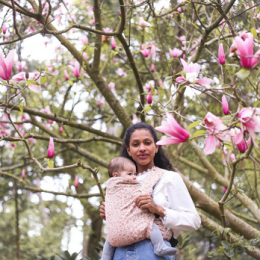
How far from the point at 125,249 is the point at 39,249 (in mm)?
7064

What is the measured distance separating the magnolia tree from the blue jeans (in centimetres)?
52

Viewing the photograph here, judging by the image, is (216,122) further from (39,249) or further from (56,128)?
(39,249)

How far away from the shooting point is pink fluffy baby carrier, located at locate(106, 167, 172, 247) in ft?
5.16

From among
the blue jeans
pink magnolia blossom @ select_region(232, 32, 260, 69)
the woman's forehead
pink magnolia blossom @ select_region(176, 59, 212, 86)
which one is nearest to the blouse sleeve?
the blue jeans

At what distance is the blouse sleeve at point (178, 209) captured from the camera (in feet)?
5.28

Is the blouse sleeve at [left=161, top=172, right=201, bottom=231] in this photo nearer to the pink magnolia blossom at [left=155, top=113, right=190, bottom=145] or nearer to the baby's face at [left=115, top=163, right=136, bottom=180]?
the baby's face at [left=115, top=163, right=136, bottom=180]

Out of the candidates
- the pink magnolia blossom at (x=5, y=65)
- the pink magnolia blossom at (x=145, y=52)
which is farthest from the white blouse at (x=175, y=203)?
the pink magnolia blossom at (x=145, y=52)

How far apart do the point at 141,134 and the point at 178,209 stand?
49cm

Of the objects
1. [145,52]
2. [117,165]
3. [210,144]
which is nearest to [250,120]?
[210,144]

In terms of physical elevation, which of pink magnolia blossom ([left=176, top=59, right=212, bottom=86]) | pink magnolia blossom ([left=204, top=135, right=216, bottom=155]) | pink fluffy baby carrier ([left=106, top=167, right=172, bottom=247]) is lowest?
pink fluffy baby carrier ([left=106, top=167, right=172, bottom=247])

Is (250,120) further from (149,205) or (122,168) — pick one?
(122,168)

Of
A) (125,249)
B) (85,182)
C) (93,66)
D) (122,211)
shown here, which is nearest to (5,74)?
(122,211)

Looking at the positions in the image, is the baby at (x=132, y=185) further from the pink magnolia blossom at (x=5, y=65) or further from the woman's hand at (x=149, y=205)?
the pink magnolia blossom at (x=5, y=65)

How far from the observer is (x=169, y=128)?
129 cm
